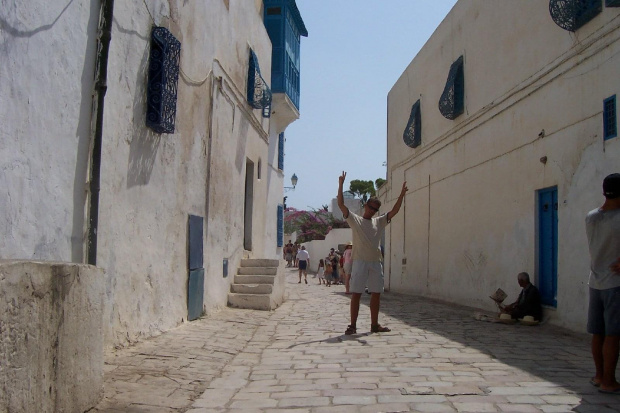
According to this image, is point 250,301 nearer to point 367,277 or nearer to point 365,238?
point 367,277

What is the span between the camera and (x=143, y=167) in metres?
6.64

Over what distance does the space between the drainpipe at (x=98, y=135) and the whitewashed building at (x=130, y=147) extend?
11mm

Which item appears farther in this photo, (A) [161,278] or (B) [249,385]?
(A) [161,278]

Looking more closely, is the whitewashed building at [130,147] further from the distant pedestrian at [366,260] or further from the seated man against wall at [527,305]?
the seated man against wall at [527,305]

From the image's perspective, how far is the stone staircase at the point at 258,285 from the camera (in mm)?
10531

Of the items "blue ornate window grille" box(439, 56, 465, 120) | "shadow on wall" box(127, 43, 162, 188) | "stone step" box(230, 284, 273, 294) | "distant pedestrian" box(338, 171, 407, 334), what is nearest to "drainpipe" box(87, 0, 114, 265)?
"shadow on wall" box(127, 43, 162, 188)

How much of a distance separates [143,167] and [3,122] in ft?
8.88

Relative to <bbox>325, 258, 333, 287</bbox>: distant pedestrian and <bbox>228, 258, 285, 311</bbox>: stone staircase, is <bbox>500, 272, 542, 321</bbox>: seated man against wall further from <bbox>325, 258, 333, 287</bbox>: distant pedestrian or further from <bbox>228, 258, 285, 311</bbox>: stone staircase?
<bbox>325, 258, 333, 287</bbox>: distant pedestrian

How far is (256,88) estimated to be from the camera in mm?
13094

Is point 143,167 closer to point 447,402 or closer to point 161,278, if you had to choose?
point 161,278

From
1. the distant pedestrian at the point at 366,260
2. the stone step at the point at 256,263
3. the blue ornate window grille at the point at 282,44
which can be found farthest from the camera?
the blue ornate window grille at the point at 282,44

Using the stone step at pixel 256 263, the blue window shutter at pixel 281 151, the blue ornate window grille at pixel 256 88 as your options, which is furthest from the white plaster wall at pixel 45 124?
the blue window shutter at pixel 281 151

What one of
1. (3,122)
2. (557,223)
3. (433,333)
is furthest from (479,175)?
(3,122)

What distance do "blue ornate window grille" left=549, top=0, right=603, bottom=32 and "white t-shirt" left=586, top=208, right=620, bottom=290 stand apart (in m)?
4.21
